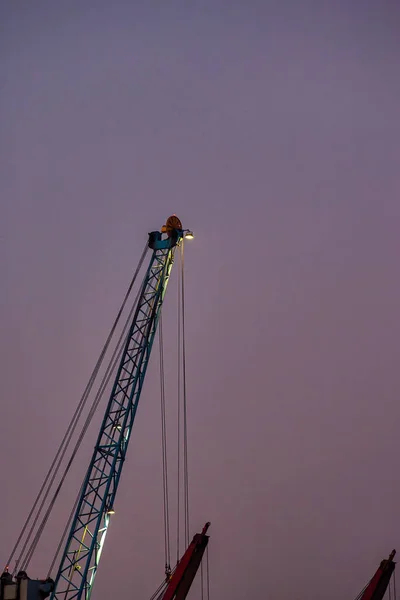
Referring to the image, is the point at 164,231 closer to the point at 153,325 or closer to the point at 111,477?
the point at 153,325

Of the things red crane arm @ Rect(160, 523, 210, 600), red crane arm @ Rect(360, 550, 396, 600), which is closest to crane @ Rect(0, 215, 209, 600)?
red crane arm @ Rect(160, 523, 210, 600)

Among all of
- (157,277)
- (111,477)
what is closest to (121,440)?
(111,477)

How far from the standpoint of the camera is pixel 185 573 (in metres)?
23.8

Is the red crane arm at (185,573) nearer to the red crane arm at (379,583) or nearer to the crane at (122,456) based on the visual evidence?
the crane at (122,456)

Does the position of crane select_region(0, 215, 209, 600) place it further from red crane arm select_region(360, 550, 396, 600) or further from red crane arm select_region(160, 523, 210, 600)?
red crane arm select_region(360, 550, 396, 600)

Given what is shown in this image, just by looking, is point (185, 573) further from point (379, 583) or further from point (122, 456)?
point (379, 583)

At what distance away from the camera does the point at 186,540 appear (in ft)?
111

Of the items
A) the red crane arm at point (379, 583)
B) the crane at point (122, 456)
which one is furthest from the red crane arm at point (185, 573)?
the red crane arm at point (379, 583)

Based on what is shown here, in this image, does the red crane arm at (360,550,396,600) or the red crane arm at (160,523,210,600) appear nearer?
the red crane arm at (160,523,210,600)

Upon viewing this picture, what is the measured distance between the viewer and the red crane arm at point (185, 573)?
23.0 m

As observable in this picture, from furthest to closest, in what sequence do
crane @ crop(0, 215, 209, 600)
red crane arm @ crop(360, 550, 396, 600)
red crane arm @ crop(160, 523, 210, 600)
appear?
red crane arm @ crop(360, 550, 396, 600), red crane arm @ crop(160, 523, 210, 600), crane @ crop(0, 215, 209, 600)

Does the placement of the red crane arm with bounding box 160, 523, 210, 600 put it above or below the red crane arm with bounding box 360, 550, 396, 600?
Answer: below

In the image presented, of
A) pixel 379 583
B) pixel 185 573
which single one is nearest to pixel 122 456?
pixel 185 573

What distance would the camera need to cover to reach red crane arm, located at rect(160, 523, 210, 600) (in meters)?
23.0
